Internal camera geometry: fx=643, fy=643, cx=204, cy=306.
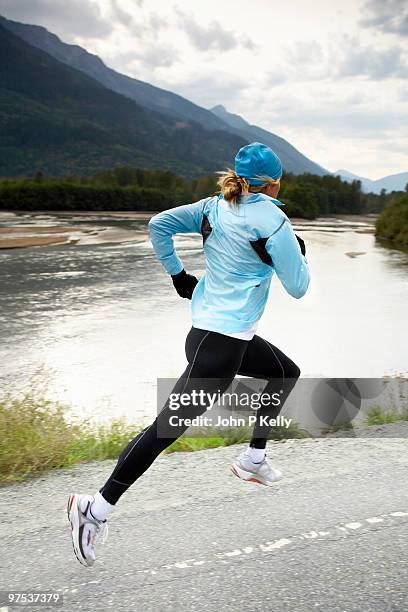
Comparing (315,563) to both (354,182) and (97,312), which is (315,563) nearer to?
(97,312)

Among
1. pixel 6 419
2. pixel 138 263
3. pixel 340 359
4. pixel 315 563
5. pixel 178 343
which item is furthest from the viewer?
pixel 138 263

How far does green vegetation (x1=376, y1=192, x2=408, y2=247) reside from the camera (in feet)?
158

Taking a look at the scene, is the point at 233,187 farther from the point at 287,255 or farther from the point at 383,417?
the point at 383,417

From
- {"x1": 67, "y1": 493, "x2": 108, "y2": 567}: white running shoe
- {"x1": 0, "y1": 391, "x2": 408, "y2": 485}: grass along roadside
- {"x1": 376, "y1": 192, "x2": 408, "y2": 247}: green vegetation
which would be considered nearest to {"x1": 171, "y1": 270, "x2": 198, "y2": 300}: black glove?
{"x1": 67, "y1": 493, "x2": 108, "y2": 567}: white running shoe

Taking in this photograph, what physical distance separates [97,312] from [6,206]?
7318 centimetres

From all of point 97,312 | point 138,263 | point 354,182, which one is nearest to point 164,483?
point 97,312

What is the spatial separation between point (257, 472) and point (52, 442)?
1389 mm

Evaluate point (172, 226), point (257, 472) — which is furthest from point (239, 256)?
point (257, 472)

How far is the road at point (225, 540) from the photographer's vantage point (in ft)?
8.29

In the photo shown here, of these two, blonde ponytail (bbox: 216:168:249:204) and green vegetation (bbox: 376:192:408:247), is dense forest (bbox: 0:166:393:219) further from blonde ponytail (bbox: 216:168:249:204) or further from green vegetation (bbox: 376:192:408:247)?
blonde ponytail (bbox: 216:168:249:204)

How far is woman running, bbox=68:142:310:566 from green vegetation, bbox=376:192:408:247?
44392 millimetres

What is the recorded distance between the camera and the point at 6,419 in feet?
14.9

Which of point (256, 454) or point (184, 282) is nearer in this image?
point (184, 282)

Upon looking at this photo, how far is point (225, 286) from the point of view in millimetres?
2904
